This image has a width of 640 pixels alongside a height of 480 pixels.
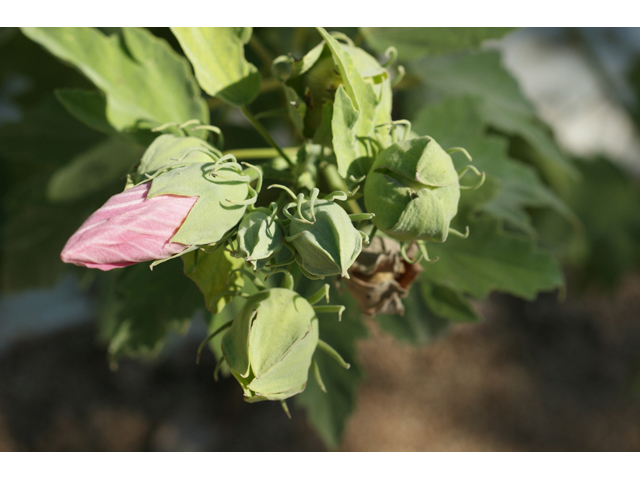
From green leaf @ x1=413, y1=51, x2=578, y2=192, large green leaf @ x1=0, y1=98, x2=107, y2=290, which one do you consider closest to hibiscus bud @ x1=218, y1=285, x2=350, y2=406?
large green leaf @ x1=0, y1=98, x2=107, y2=290

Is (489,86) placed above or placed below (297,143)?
below

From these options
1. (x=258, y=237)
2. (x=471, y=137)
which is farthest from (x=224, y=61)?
(x=471, y=137)

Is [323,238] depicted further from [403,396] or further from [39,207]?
[403,396]

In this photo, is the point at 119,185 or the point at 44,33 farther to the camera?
the point at 119,185

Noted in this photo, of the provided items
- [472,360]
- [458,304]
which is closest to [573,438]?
[472,360]

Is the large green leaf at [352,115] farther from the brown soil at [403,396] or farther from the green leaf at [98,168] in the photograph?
the brown soil at [403,396]

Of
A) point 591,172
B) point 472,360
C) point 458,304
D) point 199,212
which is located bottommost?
point 472,360

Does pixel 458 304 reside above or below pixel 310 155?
below
